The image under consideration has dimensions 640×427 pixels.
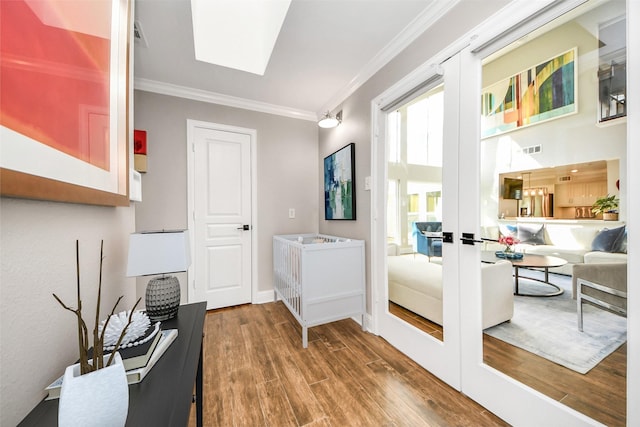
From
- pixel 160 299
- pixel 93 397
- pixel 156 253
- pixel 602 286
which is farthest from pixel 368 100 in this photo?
pixel 93 397

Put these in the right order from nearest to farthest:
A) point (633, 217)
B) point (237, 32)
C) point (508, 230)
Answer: point (633, 217) → point (508, 230) → point (237, 32)

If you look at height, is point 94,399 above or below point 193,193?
below

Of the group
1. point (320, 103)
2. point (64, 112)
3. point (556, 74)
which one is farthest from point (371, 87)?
point (64, 112)

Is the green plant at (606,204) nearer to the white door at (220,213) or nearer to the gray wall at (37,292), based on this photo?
the gray wall at (37,292)

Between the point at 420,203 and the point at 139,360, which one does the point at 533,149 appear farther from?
the point at 139,360

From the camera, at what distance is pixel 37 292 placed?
587 millimetres

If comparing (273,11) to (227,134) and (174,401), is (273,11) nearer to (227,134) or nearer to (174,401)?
(227,134)

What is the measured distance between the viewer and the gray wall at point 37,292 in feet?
1.64

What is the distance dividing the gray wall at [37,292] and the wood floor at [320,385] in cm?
99

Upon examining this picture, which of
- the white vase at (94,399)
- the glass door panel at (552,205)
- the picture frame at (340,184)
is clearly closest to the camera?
the white vase at (94,399)

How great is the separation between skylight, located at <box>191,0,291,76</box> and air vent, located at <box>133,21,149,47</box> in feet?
1.20

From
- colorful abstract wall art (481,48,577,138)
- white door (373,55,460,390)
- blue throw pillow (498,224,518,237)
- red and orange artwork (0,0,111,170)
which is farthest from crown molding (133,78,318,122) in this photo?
blue throw pillow (498,224,518,237)

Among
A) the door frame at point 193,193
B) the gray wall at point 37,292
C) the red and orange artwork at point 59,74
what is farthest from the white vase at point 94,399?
the door frame at point 193,193

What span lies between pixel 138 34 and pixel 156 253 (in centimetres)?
187
